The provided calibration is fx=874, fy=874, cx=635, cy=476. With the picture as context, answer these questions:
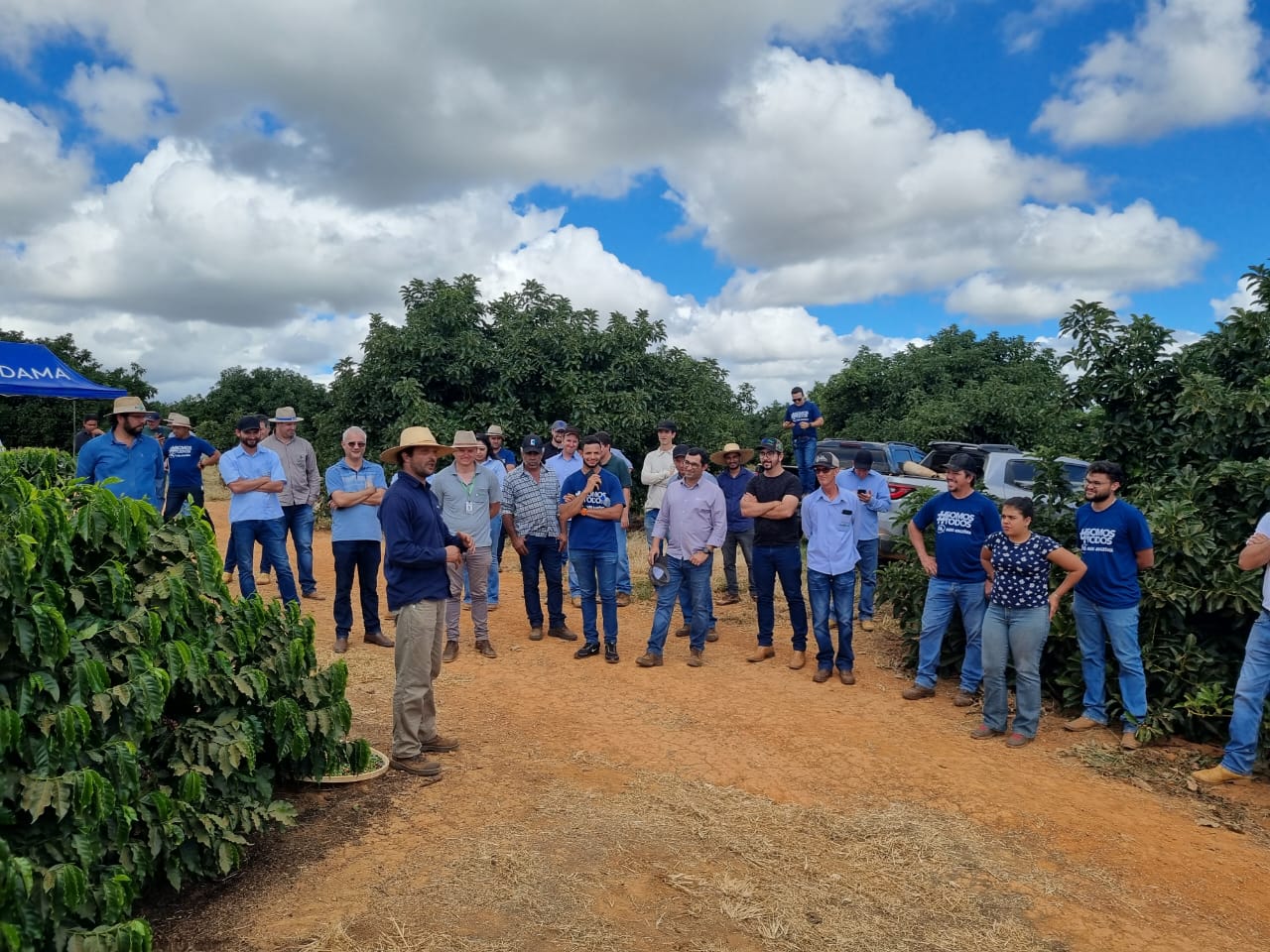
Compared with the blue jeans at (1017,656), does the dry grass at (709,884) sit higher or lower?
lower

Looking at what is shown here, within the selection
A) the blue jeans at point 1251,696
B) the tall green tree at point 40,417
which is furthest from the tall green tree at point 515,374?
the tall green tree at point 40,417

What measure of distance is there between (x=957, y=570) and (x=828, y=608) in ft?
3.53

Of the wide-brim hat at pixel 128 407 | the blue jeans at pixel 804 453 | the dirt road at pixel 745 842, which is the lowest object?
the dirt road at pixel 745 842

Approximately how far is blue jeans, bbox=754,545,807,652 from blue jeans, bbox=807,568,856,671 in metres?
0.16

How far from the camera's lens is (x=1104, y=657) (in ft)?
19.5

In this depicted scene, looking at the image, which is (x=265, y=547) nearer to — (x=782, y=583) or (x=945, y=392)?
(x=782, y=583)

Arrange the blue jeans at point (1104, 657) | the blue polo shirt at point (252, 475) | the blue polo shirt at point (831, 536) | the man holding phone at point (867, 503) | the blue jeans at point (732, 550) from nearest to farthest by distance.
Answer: the blue jeans at point (1104, 657), the blue polo shirt at point (831, 536), the blue polo shirt at point (252, 475), the man holding phone at point (867, 503), the blue jeans at point (732, 550)

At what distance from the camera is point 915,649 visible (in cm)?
727

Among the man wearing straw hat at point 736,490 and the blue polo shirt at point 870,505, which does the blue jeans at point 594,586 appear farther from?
the blue polo shirt at point 870,505

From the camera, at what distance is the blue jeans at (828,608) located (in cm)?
685

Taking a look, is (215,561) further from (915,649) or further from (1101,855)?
(915,649)

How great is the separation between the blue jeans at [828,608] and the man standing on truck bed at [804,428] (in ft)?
19.4

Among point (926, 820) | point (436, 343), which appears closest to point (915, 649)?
point (926, 820)

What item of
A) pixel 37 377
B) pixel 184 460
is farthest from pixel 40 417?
pixel 184 460
